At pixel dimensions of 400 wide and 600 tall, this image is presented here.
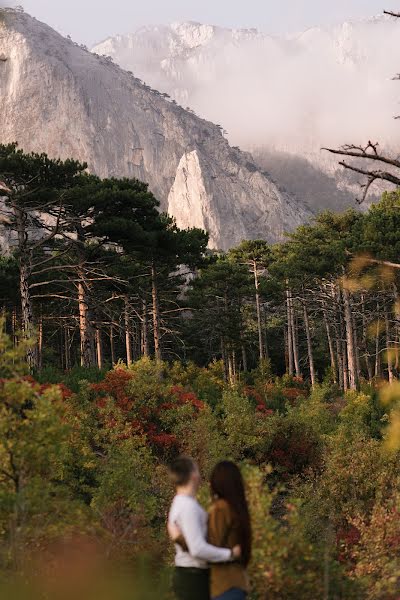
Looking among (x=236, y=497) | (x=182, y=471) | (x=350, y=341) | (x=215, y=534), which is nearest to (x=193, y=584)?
(x=215, y=534)

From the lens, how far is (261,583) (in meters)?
5.16

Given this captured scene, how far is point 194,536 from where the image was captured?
385cm

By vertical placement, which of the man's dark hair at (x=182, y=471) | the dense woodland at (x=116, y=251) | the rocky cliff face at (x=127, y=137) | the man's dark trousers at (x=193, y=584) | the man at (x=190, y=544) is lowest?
the man's dark trousers at (x=193, y=584)

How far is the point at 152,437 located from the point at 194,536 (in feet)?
39.9

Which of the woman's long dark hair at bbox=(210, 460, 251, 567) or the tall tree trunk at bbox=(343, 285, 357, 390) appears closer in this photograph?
the woman's long dark hair at bbox=(210, 460, 251, 567)

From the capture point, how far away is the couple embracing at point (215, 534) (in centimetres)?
394

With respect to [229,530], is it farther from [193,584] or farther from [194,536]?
[193,584]

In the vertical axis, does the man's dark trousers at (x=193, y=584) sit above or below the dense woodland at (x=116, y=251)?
below

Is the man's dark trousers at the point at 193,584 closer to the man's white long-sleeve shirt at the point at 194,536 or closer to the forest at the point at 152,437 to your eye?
the man's white long-sleeve shirt at the point at 194,536

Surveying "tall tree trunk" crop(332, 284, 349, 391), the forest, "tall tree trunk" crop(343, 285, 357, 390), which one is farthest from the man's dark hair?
"tall tree trunk" crop(332, 284, 349, 391)

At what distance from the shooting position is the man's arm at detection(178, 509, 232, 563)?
12.5 ft

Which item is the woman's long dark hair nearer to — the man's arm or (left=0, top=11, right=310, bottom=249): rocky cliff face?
the man's arm

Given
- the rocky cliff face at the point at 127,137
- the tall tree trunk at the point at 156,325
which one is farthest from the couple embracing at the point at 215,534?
the rocky cliff face at the point at 127,137

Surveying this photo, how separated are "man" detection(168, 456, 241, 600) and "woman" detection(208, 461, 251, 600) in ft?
0.21
